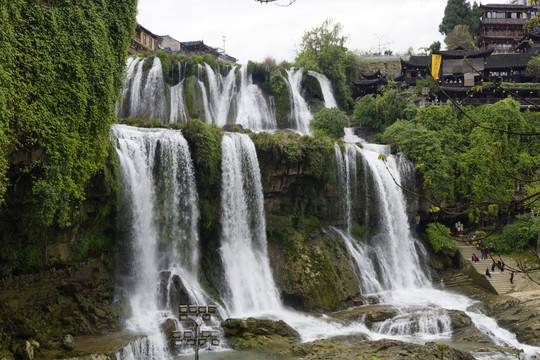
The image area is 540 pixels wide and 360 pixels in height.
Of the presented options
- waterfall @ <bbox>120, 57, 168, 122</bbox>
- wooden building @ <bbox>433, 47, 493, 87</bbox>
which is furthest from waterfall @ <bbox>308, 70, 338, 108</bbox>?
waterfall @ <bbox>120, 57, 168, 122</bbox>

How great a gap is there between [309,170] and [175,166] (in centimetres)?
845

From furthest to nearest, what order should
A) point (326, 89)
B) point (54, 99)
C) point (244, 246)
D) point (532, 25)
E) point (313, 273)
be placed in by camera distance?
point (532, 25) < point (326, 89) < point (313, 273) < point (244, 246) < point (54, 99)

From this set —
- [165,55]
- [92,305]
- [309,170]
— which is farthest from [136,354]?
[165,55]

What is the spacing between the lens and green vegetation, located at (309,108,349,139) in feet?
112

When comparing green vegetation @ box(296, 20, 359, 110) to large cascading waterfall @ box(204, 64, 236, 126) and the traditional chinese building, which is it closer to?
large cascading waterfall @ box(204, 64, 236, 126)

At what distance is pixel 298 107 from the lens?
38406 mm

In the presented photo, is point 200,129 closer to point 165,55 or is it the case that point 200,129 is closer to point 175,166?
point 175,166

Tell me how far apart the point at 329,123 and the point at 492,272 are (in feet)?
52.0

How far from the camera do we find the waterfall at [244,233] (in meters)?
21.0

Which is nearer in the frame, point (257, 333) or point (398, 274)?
point (257, 333)

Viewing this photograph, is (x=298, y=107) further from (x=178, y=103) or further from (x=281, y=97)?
(x=178, y=103)

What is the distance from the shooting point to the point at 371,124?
129 ft

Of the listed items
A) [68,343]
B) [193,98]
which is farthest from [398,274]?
[193,98]

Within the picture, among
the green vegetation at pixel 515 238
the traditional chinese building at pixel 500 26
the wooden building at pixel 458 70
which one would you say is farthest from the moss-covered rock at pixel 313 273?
the traditional chinese building at pixel 500 26
